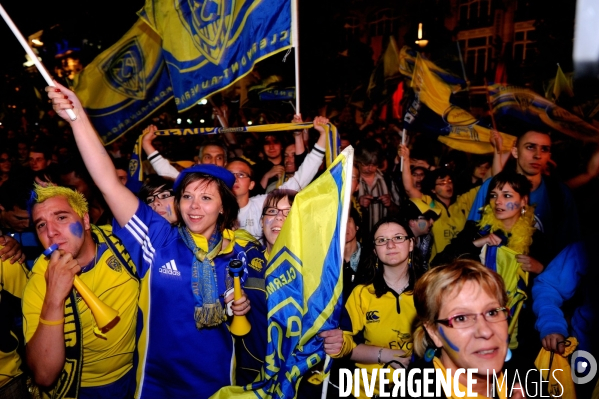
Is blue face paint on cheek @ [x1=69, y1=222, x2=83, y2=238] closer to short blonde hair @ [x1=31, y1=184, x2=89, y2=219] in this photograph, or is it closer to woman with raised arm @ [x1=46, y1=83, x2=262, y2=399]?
short blonde hair @ [x1=31, y1=184, x2=89, y2=219]

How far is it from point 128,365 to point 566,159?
601 cm

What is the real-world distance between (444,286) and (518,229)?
6.98ft

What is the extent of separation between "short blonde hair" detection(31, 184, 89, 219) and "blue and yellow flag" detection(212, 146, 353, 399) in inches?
50.2

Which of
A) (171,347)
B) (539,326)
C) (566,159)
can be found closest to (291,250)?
(171,347)

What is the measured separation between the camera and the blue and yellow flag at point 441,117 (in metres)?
6.68

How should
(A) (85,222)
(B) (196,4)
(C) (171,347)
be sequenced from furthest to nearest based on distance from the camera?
(B) (196,4) → (A) (85,222) → (C) (171,347)

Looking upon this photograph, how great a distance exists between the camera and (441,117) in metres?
6.93

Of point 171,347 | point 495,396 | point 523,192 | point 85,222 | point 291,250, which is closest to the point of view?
point 495,396

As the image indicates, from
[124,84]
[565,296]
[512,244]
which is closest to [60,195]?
[124,84]

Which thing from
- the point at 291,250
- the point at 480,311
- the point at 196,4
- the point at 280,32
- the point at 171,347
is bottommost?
the point at 171,347

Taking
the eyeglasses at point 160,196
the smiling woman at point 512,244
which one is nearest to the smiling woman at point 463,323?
the smiling woman at point 512,244

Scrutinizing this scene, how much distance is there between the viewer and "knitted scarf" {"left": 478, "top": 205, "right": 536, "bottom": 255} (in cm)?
396

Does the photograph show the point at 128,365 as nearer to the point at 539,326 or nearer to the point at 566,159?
the point at 539,326

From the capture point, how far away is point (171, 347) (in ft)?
8.57
